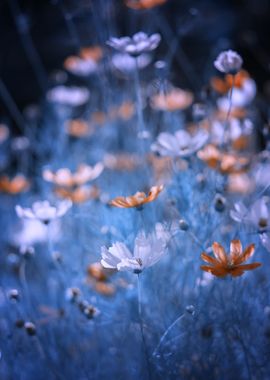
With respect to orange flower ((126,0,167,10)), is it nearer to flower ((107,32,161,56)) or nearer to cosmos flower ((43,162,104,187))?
flower ((107,32,161,56))

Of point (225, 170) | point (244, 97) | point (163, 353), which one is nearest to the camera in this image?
point (163, 353)

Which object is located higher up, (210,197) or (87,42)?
(210,197)

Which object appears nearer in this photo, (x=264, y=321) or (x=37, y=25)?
(x=264, y=321)

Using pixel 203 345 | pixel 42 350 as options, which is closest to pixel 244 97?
pixel 203 345

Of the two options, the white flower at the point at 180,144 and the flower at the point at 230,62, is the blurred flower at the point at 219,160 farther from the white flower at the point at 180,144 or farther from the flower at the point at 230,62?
the flower at the point at 230,62

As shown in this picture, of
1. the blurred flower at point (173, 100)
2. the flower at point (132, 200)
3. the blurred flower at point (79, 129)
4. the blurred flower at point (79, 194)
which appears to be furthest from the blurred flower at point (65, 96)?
the flower at point (132, 200)

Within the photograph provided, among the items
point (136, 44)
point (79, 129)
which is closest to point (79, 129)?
point (79, 129)

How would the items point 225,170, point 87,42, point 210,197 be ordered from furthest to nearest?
point 87,42
point 225,170
point 210,197

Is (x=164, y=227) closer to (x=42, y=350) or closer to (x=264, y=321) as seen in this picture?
(x=264, y=321)
